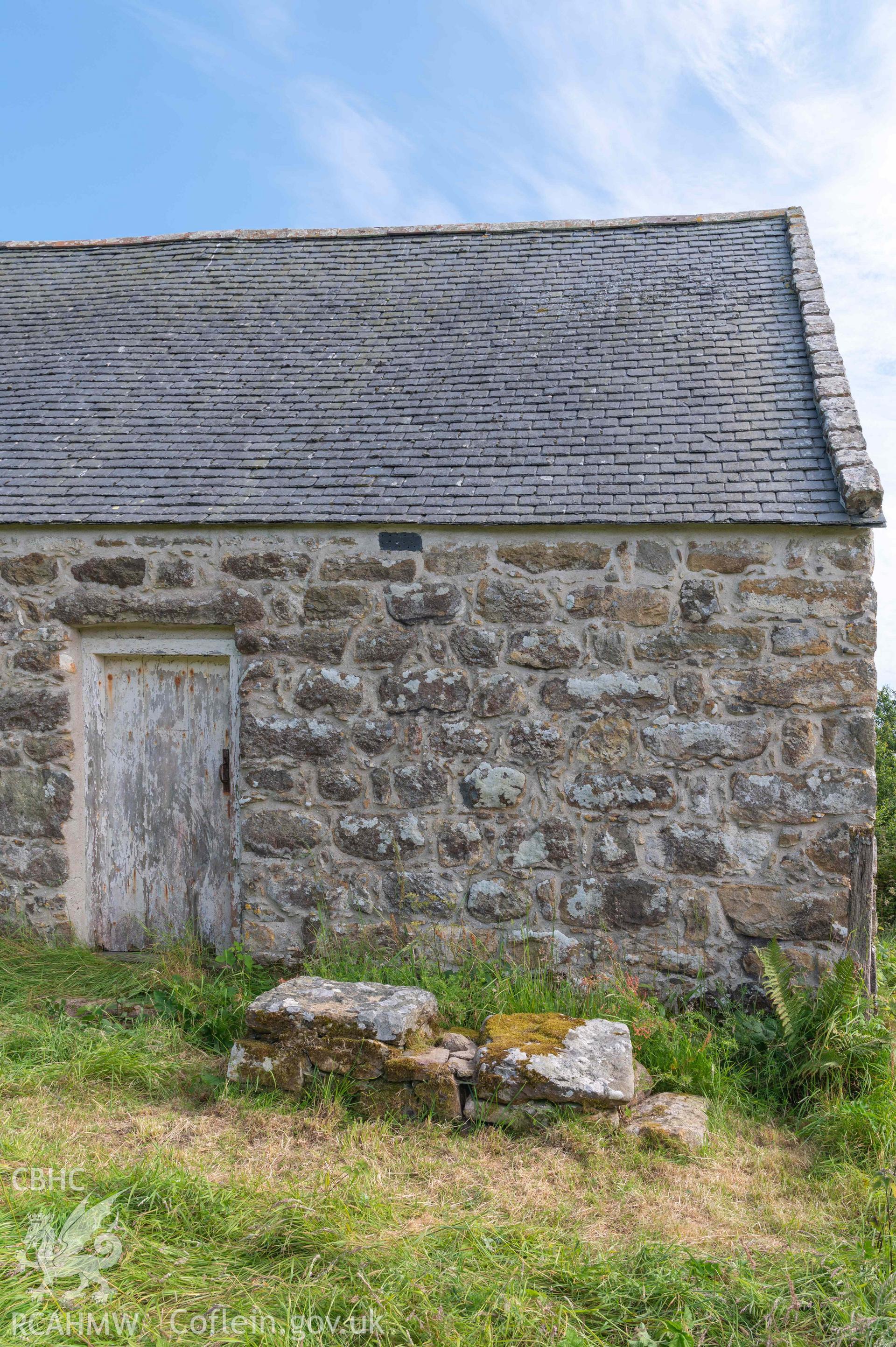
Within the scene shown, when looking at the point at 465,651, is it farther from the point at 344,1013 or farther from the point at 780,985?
the point at 780,985

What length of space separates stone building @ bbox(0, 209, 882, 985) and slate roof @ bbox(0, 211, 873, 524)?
4 centimetres

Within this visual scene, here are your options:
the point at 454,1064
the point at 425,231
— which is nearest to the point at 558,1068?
the point at 454,1064

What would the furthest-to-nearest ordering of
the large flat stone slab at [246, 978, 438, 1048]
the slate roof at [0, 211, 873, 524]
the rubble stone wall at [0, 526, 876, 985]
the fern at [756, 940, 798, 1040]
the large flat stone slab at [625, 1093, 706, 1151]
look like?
the slate roof at [0, 211, 873, 524], the rubble stone wall at [0, 526, 876, 985], the fern at [756, 940, 798, 1040], the large flat stone slab at [246, 978, 438, 1048], the large flat stone slab at [625, 1093, 706, 1151]

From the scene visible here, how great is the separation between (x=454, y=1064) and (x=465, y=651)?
7.08 feet

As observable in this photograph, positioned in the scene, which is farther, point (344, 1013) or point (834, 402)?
point (834, 402)

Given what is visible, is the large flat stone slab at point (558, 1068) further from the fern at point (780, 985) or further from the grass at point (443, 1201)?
the fern at point (780, 985)

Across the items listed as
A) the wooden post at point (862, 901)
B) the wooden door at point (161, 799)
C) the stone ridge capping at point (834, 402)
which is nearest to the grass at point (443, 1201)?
the wooden post at point (862, 901)

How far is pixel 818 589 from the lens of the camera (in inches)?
186

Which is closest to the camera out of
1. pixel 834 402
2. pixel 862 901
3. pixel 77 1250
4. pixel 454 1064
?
pixel 77 1250

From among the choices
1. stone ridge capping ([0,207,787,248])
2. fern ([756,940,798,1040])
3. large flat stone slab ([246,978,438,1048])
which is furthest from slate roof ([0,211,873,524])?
large flat stone slab ([246,978,438,1048])

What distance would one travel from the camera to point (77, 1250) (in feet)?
9.04

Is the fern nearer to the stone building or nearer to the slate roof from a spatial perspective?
the stone building

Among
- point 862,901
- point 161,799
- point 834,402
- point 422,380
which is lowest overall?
point 862,901

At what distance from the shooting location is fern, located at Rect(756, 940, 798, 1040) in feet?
14.3
